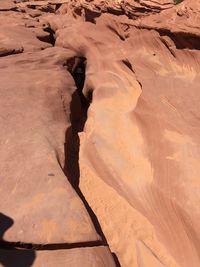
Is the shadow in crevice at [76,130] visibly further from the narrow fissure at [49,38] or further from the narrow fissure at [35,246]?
the narrow fissure at [49,38]

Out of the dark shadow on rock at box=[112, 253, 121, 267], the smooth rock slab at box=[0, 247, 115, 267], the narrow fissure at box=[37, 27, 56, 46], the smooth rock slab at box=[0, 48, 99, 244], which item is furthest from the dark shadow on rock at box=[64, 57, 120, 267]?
the narrow fissure at box=[37, 27, 56, 46]

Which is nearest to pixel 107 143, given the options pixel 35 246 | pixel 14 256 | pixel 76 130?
pixel 76 130

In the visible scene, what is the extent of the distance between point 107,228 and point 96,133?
1.80 meters

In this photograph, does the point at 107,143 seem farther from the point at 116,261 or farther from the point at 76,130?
the point at 116,261

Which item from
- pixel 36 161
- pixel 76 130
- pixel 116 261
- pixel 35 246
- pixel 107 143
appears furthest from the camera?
pixel 76 130

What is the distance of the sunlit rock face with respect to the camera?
3.25 m

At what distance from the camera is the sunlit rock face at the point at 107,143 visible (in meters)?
3.25

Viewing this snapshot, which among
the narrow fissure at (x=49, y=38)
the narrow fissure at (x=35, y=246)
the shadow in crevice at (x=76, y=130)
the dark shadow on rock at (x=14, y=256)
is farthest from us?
the narrow fissure at (x=49, y=38)

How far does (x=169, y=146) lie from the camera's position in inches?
167

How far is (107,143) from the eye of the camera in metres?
4.90

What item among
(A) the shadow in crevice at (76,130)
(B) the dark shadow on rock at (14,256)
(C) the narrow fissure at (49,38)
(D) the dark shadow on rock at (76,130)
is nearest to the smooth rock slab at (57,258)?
(B) the dark shadow on rock at (14,256)

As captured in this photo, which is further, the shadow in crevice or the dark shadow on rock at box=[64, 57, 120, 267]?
the shadow in crevice

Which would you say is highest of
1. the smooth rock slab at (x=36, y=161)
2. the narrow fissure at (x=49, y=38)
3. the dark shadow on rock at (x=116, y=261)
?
the smooth rock slab at (x=36, y=161)

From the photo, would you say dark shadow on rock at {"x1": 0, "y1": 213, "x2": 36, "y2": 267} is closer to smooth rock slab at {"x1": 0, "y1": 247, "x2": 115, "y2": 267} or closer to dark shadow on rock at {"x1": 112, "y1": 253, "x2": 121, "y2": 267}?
smooth rock slab at {"x1": 0, "y1": 247, "x2": 115, "y2": 267}
